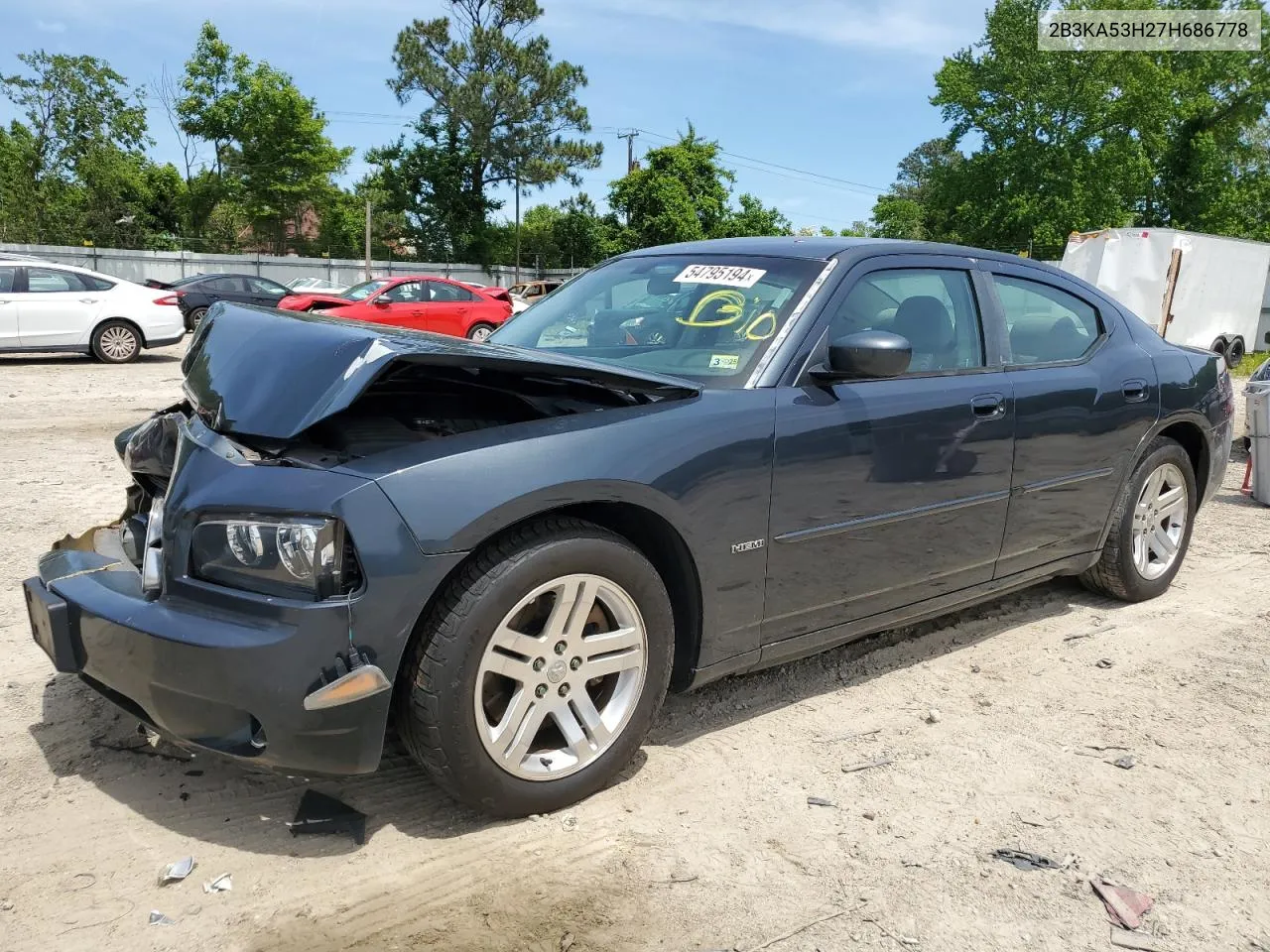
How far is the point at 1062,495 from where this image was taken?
13.4ft

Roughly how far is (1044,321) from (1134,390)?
0.59 m

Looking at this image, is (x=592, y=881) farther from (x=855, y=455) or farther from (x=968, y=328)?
(x=968, y=328)

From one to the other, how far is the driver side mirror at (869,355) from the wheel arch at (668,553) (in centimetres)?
81

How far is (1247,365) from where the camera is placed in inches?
888

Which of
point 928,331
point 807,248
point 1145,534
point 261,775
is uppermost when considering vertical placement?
point 807,248

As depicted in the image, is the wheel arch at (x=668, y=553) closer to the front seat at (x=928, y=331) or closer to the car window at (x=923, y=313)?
the car window at (x=923, y=313)

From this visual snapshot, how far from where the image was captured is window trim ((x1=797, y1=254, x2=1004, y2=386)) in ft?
10.8

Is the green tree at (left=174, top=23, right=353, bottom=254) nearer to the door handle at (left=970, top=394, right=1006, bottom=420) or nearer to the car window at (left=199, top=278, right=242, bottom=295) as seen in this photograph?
the car window at (left=199, top=278, right=242, bottom=295)

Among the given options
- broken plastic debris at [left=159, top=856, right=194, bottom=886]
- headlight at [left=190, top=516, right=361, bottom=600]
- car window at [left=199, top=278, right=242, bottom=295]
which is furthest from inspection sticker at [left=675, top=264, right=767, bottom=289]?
car window at [left=199, top=278, right=242, bottom=295]

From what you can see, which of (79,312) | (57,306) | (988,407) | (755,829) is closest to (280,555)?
(755,829)

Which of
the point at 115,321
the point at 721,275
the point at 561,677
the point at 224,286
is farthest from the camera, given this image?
the point at 224,286

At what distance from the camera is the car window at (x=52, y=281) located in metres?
13.5

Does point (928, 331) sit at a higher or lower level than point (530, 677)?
higher

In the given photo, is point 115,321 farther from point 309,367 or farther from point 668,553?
point 668,553
